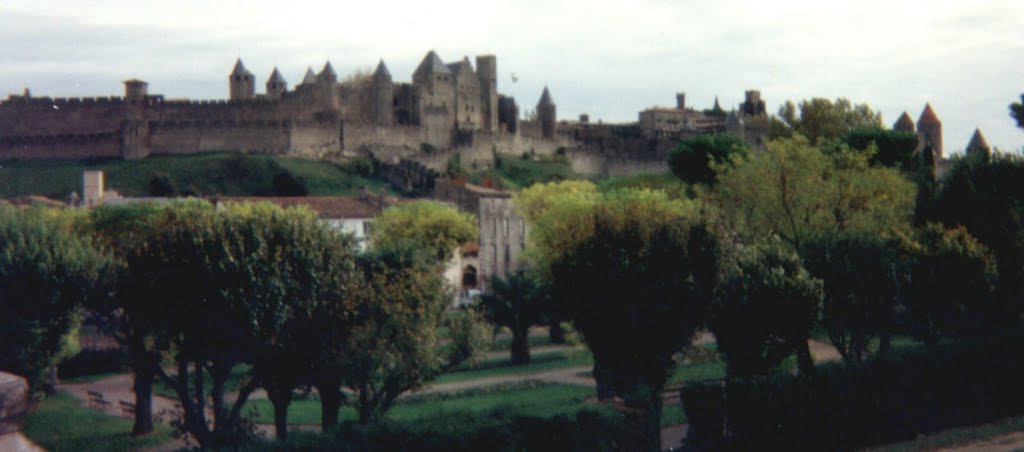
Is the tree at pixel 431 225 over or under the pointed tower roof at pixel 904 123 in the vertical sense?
under

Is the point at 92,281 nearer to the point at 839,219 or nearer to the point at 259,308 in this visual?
the point at 259,308

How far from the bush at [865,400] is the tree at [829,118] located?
230ft

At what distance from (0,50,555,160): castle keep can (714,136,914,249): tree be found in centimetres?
8448

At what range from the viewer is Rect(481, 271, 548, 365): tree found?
49875 millimetres

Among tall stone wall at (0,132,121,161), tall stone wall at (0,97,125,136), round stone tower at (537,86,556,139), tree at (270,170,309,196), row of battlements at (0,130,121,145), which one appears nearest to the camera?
tree at (270,170,309,196)

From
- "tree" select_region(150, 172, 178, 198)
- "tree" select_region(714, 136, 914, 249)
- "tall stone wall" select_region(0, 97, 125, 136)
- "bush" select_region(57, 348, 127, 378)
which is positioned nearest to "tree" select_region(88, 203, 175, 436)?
"bush" select_region(57, 348, 127, 378)

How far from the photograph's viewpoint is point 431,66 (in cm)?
14112

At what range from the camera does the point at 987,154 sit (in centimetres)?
3784

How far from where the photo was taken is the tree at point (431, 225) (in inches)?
2623

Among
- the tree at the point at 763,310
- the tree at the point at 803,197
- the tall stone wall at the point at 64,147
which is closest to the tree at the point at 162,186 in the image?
the tall stone wall at the point at 64,147

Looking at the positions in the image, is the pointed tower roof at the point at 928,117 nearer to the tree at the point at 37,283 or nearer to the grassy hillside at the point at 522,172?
the grassy hillside at the point at 522,172

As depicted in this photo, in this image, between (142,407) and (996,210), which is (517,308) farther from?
(996,210)

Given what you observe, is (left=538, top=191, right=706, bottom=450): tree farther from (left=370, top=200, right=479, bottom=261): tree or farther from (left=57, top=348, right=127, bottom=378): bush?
(left=370, top=200, right=479, bottom=261): tree

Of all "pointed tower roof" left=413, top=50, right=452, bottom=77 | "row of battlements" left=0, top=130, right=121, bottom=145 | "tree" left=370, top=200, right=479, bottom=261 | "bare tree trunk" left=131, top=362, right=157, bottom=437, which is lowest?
"bare tree trunk" left=131, top=362, right=157, bottom=437
